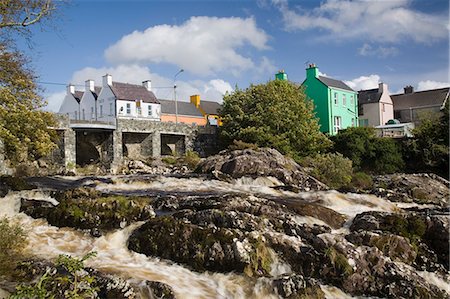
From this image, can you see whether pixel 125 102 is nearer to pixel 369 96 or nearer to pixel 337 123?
pixel 337 123

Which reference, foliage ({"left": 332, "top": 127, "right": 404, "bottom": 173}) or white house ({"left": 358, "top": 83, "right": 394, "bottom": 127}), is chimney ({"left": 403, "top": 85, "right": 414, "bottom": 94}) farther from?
foliage ({"left": 332, "top": 127, "right": 404, "bottom": 173})

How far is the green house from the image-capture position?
159 feet

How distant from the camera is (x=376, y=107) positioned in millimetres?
55312

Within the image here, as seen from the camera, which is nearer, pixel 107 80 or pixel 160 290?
pixel 160 290

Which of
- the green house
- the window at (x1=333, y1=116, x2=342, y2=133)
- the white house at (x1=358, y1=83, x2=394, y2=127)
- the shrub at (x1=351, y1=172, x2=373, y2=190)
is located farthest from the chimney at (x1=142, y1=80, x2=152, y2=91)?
the shrub at (x1=351, y1=172, x2=373, y2=190)

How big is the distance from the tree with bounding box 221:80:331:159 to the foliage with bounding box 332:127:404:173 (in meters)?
2.06

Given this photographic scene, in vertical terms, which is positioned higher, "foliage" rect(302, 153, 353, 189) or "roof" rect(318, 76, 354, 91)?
"roof" rect(318, 76, 354, 91)

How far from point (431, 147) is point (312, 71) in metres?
18.6

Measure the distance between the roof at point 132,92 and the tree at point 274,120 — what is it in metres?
12.5

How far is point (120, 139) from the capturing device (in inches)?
1367

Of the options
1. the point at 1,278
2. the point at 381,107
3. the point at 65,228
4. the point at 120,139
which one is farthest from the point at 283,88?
the point at 1,278

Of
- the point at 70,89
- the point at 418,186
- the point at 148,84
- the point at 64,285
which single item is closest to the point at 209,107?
the point at 148,84

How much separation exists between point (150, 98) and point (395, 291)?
43354 millimetres

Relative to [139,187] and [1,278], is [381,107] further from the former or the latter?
[1,278]
